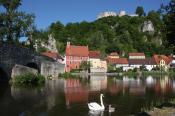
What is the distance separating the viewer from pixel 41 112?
96.5ft

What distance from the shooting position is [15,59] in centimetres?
5912

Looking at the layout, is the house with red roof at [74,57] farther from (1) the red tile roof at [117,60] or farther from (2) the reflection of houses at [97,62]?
(1) the red tile roof at [117,60]

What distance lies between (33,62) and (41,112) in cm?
3619

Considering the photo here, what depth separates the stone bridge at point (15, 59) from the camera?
56250mm

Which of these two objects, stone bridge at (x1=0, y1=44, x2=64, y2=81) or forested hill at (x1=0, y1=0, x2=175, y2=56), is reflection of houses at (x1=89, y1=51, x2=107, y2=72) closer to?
forested hill at (x1=0, y1=0, x2=175, y2=56)

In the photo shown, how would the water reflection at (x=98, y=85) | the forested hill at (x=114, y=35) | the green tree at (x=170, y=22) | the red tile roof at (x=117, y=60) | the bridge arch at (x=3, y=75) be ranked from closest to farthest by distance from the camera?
the green tree at (x=170, y=22)
the water reflection at (x=98, y=85)
the bridge arch at (x=3, y=75)
the red tile roof at (x=117, y=60)
the forested hill at (x=114, y=35)

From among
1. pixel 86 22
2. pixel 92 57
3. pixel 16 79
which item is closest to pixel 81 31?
pixel 86 22

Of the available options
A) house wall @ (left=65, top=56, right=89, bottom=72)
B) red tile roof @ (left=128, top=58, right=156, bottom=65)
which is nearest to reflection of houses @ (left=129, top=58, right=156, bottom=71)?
red tile roof @ (left=128, top=58, right=156, bottom=65)

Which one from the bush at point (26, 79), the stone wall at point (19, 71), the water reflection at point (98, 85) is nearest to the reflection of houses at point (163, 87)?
the water reflection at point (98, 85)

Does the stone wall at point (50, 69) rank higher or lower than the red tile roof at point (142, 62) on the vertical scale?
lower

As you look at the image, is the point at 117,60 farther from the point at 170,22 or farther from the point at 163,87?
the point at 170,22

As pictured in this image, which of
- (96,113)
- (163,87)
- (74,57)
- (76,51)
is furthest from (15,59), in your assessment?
(76,51)

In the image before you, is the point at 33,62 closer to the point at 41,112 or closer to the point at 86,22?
the point at 41,112

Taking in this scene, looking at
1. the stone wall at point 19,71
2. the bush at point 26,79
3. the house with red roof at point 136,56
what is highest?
the house with red roof at point 136,56
